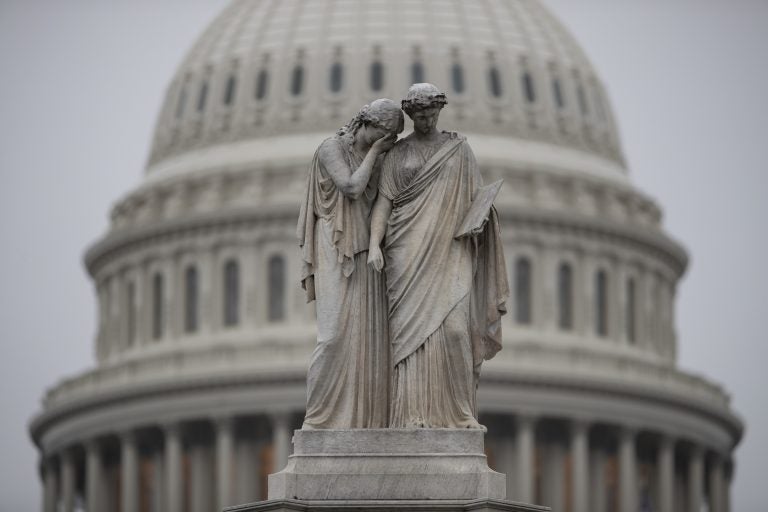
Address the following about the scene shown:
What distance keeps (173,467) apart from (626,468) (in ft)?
66.7

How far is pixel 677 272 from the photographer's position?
454ft

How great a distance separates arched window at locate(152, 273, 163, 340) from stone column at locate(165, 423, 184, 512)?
17.2ft

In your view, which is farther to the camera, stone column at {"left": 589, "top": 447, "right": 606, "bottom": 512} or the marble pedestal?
stone column at {"left": 589, "top": 447, "right": 606, "bottom": 512}

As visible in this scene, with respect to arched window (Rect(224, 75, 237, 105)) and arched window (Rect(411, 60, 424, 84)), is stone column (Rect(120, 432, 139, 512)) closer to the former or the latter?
arched window (Rect(224, 75, 237, 105))

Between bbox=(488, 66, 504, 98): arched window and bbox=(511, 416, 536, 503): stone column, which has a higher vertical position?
bbox=(488, 66, 504, 98): arched window

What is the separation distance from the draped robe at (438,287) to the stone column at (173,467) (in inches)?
4106

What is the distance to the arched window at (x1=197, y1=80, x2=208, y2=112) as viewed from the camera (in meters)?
135

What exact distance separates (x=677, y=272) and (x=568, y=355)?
1554 centimetres

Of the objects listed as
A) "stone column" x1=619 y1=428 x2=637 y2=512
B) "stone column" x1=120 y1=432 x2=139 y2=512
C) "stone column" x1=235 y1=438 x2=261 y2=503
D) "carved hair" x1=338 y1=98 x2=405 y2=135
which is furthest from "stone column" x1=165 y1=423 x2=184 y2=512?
"carved hair" x1=338 y1=98 x2=405 y2=135

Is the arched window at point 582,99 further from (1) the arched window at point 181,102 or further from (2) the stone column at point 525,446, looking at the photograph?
(2) the stone column at point 525,446

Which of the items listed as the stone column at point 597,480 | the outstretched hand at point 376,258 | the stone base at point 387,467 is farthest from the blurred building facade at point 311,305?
the stone base at point 387,467

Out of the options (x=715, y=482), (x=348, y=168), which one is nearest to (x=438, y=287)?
(x=348, y=168)

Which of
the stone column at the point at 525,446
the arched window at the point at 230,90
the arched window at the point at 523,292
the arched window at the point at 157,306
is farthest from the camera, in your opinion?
the arched window at the point at 230,90

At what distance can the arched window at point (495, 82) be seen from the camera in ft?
431
